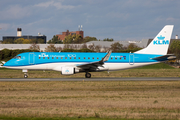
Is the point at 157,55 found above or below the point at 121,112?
above

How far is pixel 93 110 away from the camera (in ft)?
47.9

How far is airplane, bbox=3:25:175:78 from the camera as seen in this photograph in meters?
34.3

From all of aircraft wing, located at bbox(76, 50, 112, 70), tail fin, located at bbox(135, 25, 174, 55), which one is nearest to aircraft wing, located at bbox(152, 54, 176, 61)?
tail fin, located at bbox(135, 25, 174, 55)

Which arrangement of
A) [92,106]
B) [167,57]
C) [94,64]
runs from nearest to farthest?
1. [92,106]
2. [94,64]
3. [167,57]

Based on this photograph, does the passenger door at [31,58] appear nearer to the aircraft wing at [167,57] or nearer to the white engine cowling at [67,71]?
the white engine cowling at [67,71]

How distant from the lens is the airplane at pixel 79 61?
34.3 m

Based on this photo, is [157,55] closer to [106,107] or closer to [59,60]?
[59,60]

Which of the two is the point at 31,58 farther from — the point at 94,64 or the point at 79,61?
the point at 94,64

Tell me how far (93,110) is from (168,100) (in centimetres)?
624

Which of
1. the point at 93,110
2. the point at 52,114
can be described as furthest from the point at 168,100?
the point at 52,114

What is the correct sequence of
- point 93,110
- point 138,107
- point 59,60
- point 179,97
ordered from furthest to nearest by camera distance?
1. point 59,60
2. point 179,97
3. point 138,107
4. point 93,110

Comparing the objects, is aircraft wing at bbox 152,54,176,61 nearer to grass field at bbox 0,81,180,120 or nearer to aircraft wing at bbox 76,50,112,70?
aircraft wing at bbox 76,50,112,70

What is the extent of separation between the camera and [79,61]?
3500 centimetres

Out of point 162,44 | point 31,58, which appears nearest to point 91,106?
point 31,58
